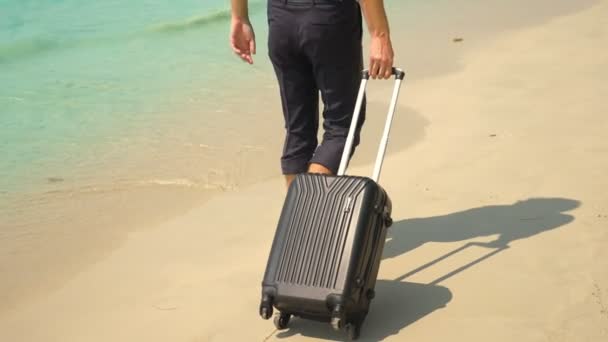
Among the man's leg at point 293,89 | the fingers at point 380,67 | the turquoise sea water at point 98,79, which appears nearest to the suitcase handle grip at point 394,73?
the fingers at point 380,67

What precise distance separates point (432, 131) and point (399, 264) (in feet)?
6.49

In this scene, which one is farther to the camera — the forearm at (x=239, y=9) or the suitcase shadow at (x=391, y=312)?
the forearm at (x=239, y=9)

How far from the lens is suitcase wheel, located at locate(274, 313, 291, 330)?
349 centimetres

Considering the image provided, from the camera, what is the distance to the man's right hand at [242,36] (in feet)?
12.9

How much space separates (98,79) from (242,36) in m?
4.73

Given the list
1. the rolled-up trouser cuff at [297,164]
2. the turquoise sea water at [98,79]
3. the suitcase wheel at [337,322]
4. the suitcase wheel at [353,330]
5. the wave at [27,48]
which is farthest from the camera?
the wave at [27,48]

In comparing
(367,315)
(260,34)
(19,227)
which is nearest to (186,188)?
(19,227)

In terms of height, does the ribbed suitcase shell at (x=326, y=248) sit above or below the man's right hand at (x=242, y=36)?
below

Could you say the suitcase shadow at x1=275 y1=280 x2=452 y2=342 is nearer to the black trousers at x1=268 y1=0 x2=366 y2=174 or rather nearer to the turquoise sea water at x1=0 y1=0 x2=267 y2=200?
the black trousers at x1=268 y1=0 x2=366 y2=174

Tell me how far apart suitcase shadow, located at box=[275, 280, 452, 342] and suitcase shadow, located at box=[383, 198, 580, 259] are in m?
0.38

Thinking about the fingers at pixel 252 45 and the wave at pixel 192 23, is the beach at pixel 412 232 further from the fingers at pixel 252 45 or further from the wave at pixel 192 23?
the wave at pixel 192 23

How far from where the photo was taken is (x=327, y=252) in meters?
3.31

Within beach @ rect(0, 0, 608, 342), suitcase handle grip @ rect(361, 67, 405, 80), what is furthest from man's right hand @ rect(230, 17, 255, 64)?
beach @ rect(0, 0, 608, 342)

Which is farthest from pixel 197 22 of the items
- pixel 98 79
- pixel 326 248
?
pixel 326 248
